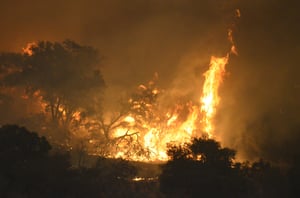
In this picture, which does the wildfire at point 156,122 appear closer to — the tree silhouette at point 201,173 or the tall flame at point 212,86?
the tall flame at point 212,86

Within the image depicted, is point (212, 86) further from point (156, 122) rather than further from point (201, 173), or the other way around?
point (201, 173)

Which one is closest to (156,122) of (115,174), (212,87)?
(212,87)

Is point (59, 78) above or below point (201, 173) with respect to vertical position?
above

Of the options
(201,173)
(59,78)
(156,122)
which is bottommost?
(201,173)

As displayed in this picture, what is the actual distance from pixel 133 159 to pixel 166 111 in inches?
568

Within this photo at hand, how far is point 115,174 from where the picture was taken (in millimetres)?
37156

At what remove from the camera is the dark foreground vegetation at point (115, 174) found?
3234 centimetres

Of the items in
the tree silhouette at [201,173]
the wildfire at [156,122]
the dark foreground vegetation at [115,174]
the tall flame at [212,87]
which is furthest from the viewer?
the tall flame at [212,87]

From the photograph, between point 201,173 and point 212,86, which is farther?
point 212,86

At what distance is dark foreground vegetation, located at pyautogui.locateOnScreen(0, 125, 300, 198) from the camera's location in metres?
32.3

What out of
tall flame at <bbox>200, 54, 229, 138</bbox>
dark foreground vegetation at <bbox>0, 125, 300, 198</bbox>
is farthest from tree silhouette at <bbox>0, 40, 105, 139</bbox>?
dark foreground vegetation at <bbox>0, 125, 300, 198</bbox>

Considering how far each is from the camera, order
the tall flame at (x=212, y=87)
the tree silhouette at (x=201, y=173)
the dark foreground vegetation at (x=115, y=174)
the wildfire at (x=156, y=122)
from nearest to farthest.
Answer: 1. the dark foreground vegetation at (x=115, y=174)
2. the tree silhouette at (x=201, y=173)
3. the wildfire at (x=156, y=122)
4. the tall flame at (x=212, y=87)

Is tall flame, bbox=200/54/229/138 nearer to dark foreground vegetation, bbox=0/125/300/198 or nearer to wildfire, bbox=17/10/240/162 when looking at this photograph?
wildfire, bbox=17/10/240/162

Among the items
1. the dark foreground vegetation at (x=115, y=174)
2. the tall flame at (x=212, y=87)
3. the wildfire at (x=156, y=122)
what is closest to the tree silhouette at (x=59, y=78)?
the wildfire at (x=156, y=122)
